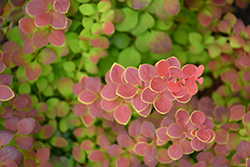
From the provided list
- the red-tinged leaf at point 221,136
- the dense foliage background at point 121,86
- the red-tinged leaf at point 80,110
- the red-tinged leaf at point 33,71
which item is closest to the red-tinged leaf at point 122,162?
the dense foliage background at point 121,86

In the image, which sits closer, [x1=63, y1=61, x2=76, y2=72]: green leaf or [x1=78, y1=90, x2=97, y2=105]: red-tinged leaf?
[x1=78, y1=90, x2=97, y2=105]: red-tinged leaf

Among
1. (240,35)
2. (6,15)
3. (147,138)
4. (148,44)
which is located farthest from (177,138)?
(6,15)

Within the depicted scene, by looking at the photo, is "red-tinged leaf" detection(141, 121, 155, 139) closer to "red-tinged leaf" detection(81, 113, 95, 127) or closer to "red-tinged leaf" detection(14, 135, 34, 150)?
"red-tinged leaf" detection(81, 113, 95, 127)

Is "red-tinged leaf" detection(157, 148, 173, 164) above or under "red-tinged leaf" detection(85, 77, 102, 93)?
under

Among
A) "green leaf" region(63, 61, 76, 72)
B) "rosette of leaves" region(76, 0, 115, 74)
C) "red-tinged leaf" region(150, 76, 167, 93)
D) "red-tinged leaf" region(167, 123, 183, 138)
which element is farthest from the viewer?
"green leaf" region(63, 61, 76, 72)

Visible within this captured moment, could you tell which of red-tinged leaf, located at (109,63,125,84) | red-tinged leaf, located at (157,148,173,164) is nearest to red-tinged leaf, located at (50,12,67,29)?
red-tinged leaf, located at (109,63,125,84)

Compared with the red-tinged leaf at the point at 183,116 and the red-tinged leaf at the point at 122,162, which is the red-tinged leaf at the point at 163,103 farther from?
the red-tinged leaf at the point at 122,162
